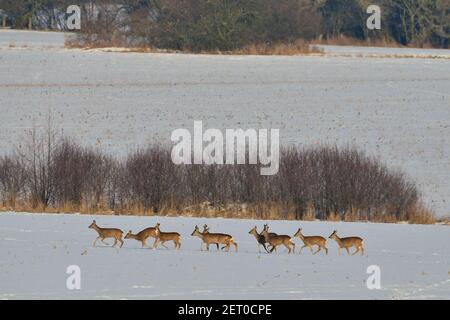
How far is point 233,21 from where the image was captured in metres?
50.5

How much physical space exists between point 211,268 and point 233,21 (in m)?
34.5

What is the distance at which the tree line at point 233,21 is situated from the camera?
50.2 m

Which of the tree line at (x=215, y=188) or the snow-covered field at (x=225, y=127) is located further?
the tree line at (x=215, y=188)

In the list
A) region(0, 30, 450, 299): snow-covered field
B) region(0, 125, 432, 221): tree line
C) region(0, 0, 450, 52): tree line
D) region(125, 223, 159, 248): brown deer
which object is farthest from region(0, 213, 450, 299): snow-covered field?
region(0, 0, 450, 52): tree line

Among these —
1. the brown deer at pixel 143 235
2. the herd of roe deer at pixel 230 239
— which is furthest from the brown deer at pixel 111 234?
the brown deer at pixel 143 235

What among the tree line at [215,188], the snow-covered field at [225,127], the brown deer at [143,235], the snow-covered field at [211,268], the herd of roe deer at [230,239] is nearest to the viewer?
the snow-covered field at [211,268]

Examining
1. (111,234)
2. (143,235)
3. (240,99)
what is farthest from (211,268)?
(240,99)

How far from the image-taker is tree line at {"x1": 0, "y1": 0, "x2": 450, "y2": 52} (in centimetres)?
5025

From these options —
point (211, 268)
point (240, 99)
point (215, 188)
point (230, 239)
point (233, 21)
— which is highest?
point (233, 21)

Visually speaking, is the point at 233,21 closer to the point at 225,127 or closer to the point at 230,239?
the point at 225,127

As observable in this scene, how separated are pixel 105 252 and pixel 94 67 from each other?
85.1 ft

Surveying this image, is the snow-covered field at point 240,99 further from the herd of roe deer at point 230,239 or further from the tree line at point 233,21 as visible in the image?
the herd of roe deer at point 230,239

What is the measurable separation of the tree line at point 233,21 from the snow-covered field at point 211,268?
2953cm
